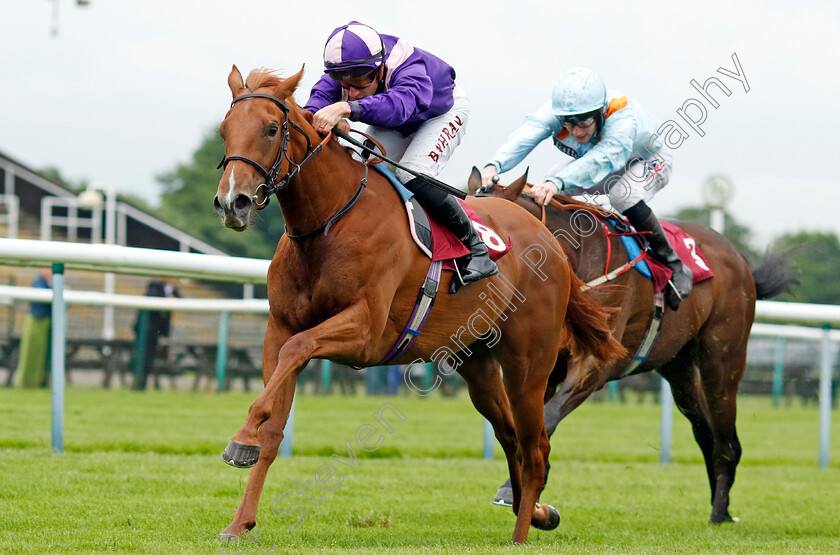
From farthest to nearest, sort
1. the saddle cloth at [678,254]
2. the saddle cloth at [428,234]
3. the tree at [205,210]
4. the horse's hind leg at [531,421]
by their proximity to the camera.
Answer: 1. the tree at [205,210]
2. the saddle cloth at [678,254]
3. the horse's hind leg at [531,421]
4. the saddle cloth at [428,234]

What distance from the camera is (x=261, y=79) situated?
14.3ft

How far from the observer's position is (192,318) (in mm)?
14320

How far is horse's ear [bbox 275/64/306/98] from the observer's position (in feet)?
14.2

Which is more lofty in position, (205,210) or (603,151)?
(603,151)

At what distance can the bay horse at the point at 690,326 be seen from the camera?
6281 mm

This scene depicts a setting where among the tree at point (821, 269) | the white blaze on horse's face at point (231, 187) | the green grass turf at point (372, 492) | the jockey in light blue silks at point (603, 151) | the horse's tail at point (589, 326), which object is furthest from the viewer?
the tree at point (821, 269)

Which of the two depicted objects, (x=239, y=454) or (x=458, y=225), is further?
(x=458, y=225)

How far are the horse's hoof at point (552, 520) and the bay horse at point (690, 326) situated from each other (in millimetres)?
688

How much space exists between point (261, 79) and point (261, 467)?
160 cm

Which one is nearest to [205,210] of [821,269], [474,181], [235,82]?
[821,269]

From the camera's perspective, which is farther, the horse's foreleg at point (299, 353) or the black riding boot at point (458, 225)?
Answer: the black riding boot at point (458, 225)

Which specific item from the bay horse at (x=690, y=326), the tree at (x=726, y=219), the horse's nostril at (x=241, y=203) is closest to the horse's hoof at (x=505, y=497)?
the bay horse at (x=690, y=326)

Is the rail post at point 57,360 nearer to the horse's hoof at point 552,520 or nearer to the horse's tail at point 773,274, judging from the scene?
the horse's hoof at point 552,520

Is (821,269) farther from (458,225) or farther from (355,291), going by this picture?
(355,291)
